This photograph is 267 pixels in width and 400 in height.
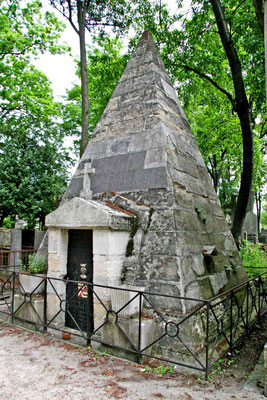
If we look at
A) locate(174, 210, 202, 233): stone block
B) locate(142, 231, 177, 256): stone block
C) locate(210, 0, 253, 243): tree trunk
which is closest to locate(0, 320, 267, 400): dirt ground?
locate(142, 231, 177, 256): stone block

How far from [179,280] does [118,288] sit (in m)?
0.93

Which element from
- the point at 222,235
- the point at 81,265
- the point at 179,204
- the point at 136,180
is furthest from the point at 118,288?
the point at 222,235

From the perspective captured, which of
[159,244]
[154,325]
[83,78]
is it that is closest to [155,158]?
[159,244]

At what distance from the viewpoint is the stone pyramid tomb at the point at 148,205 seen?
4.46 m

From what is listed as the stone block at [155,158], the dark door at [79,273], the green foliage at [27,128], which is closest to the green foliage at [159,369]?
the dark door at [79,273]

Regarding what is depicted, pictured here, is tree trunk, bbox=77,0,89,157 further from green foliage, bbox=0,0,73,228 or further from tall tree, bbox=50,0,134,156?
green foliage, bbox=0,0,73,228

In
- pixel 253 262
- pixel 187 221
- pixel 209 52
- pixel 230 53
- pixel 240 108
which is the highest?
pixel 209 52

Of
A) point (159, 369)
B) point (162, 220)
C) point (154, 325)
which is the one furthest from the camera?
point (162, 220)

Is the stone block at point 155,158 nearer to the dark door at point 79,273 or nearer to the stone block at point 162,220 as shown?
the stone block at point 162,220

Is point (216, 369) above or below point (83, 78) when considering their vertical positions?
below

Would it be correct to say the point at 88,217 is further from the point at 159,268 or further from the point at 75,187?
the point at 75,187

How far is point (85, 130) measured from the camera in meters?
9.03

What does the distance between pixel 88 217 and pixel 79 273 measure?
1.19 m

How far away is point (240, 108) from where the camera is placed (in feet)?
26.4
